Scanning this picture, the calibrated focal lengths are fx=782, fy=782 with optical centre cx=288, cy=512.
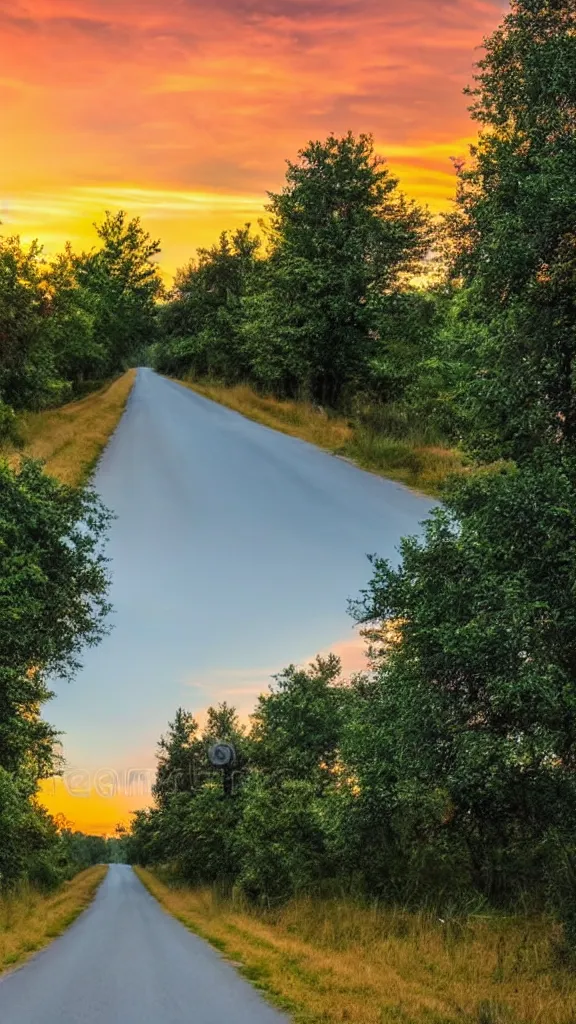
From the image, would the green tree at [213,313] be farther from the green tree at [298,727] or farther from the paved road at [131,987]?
the paved road at [131,987]

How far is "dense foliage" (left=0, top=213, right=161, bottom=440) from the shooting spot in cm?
3622

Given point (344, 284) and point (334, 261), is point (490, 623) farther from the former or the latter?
point (334, 261)

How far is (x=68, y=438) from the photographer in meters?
29.8

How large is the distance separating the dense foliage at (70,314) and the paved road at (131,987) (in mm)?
19786

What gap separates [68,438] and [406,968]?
23081 millimetres

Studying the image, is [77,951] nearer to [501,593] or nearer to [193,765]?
[501,593]

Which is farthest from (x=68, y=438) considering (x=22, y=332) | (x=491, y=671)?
(x=491, y=671)

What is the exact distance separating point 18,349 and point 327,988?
32.5 metres

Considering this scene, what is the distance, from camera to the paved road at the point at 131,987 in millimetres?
9336

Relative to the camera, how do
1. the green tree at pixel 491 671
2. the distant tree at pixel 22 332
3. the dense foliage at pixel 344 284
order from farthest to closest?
the dense foliage at pixel 344 284, the distant tree at pixel 22 332, the green tree at pixel 491 671

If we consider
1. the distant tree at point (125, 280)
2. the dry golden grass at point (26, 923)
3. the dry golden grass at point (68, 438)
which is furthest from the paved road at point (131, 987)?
the distant tree at point (125, 280)

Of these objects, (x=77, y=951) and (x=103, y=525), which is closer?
(x=77, y=951)

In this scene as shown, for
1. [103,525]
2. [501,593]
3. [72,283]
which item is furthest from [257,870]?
[72,283]

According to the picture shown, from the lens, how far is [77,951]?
55.5 feet
